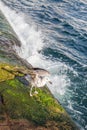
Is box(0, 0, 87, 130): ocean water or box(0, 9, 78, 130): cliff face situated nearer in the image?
box(0, 9, 78, 130): cliff face

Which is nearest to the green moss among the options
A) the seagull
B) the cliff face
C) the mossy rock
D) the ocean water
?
the cliff face

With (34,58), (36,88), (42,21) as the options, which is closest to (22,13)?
(42,21)

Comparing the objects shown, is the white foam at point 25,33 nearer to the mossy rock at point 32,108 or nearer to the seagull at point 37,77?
the mossy rock at point 32,108

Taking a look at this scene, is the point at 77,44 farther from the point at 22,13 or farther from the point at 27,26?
the point at 22,13

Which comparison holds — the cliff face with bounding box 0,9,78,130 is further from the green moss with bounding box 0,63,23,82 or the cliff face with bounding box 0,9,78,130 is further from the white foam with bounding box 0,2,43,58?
the white foam with bounding box 0,2,43,58

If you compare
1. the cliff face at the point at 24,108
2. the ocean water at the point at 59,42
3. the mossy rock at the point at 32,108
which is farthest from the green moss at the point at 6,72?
the ocean water at the point at 59,42

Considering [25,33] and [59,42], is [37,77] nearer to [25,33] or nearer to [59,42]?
[59,42]
